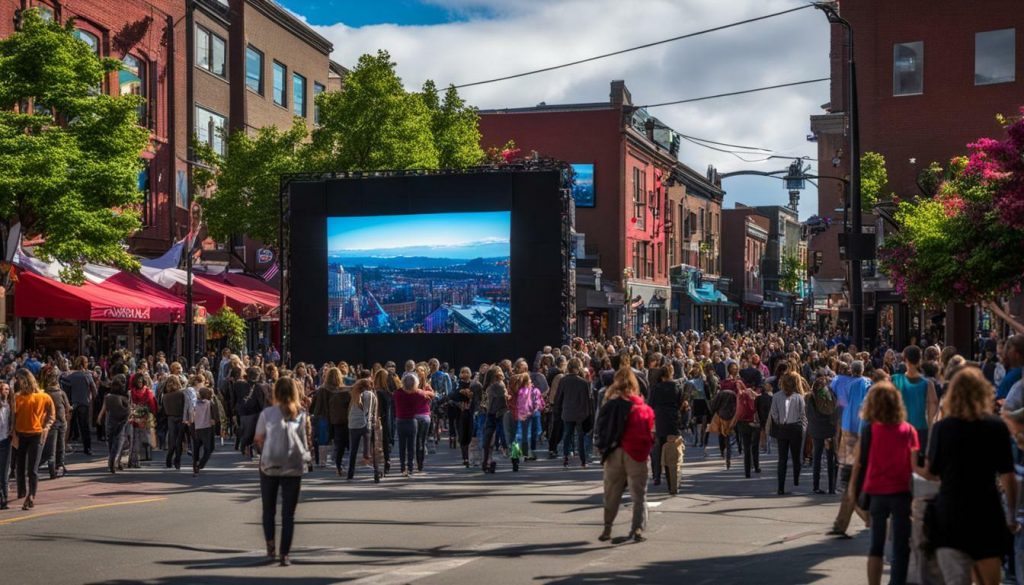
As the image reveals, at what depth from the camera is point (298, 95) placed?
5359cm

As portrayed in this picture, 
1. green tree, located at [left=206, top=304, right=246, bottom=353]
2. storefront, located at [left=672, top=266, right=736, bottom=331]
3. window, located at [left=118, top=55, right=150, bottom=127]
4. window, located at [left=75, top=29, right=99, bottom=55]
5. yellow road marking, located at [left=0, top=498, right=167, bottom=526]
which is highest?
window, located at [left=75, top=29, right=99, bottom=55]

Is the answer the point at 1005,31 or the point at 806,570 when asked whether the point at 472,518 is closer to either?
the point at 806,570

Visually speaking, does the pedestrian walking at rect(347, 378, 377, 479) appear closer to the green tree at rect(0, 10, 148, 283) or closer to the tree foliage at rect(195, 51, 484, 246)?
the green tree at rect(0, 10, 148, 283)

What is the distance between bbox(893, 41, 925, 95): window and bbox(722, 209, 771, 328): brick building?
46.2 metres

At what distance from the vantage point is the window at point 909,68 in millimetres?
50938

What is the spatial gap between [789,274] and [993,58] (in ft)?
208

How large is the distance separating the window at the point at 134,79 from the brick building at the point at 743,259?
6360 centimetres

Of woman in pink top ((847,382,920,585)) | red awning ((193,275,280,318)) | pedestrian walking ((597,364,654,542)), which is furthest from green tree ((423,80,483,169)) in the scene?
woman in pink top ((847,382,920,585))

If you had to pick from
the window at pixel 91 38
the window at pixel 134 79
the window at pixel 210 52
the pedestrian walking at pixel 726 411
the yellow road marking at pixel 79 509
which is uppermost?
the window at pixel 210 52

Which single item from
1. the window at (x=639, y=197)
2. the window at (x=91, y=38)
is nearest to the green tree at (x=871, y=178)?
the window at (x=639, y=197)

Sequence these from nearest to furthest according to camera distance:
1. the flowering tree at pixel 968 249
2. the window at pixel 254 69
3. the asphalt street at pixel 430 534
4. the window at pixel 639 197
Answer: the asphalt street at pixel 430 534 → the flowering tree at pixel 968 249 → the window at pixel 254 69 → the window at pixel 639 197

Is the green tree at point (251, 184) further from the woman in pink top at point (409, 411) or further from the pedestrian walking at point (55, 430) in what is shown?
the woman in pink top at point (409, 411)

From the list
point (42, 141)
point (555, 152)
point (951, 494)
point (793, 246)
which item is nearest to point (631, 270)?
point (555, 152)

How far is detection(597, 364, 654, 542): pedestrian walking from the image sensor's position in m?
13.4
